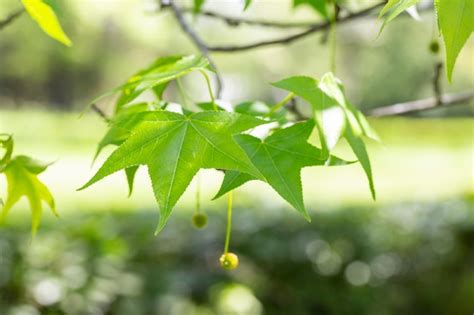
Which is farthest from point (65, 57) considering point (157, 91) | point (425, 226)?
point (157, 91)

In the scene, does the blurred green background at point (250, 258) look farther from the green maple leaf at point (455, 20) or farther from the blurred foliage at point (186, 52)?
the blurred foliage at point (186, 52)

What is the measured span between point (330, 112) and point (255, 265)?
3.16 meters

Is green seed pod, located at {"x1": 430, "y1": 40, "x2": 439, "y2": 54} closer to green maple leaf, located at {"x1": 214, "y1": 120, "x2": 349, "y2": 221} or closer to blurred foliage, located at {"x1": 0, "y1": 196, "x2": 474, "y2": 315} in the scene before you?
green maple leaf, located at {"x1": 214, "y1": 120, "x2": 349, "y2": 221}

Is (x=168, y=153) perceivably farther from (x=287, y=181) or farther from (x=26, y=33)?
(x=26, y=33)

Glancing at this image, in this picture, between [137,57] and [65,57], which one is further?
[137,57]

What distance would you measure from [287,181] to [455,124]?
1648cm

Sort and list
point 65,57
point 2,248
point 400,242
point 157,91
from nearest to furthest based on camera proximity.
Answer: point 157,91, point 2,248, point 400,242, point 65,57

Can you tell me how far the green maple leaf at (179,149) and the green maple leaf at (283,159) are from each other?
5 cm

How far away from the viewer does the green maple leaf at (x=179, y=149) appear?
716mm

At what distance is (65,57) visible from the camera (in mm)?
23938

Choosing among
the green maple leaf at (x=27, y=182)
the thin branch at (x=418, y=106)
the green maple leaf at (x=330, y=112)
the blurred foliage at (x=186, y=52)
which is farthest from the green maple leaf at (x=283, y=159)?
the blurred foliage at (x=186, y=52)

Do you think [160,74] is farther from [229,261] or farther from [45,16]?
[229,261]

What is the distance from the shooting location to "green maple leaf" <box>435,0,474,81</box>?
0.61m

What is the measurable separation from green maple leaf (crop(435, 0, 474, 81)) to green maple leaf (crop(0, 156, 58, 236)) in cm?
56
